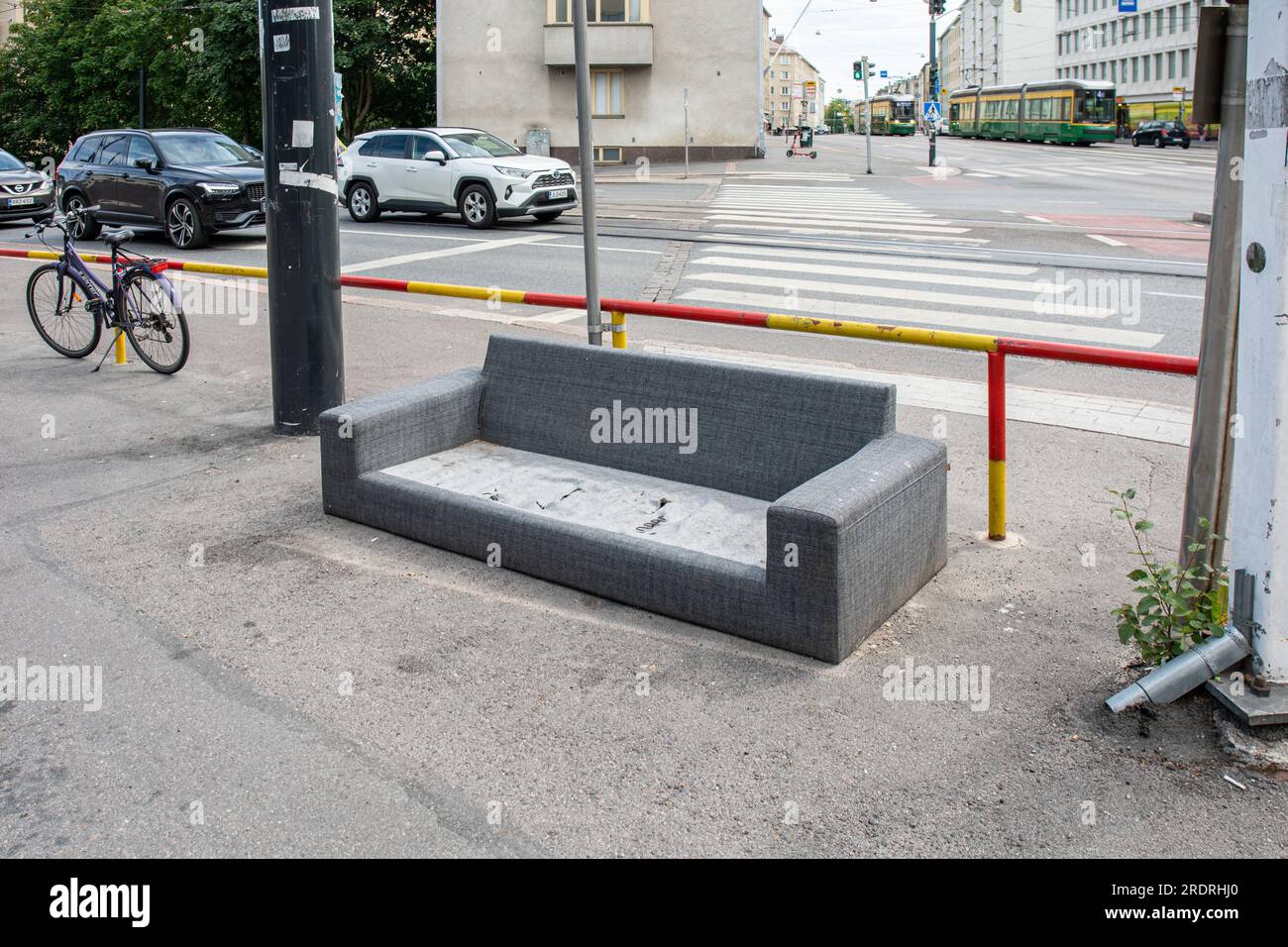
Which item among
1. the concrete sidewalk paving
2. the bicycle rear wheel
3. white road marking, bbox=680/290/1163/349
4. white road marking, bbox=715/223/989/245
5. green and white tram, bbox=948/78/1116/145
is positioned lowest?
the concrete sidewalk paving

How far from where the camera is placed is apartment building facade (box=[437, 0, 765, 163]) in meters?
44.3

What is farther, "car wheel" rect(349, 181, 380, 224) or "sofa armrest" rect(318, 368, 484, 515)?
"car wheel" rect(349, 181, 380, 224)

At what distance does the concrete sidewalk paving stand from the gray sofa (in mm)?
145

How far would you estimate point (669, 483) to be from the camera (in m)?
5.64

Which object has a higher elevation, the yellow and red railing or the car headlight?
the car headlight

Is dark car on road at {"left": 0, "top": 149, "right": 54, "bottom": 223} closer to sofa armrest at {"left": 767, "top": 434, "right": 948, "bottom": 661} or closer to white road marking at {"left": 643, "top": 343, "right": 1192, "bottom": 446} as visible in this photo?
white road marking at {"left": 643, "top": 343, "right": 1192, "bottom": 446}

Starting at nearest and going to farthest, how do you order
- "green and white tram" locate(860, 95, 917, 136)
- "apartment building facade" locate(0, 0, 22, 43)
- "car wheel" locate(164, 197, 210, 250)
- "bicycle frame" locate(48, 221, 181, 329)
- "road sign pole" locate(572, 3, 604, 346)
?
"road sign pole" locate(572, 3, 604, 346) < "bicycle frame" locate(48, 221, 181, 329) < "car wheel" locate(164, 197, 210, 250) < "apartment building facade" locate(0, 0, 22, 43) < "green and white tram" locate(860, 95, 917, 136)

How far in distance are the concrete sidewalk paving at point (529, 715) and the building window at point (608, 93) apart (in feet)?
136

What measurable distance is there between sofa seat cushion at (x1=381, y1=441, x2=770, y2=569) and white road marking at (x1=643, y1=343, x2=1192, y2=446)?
1765 millimetres

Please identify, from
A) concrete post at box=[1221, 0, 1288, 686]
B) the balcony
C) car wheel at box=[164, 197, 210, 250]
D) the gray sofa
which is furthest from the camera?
the balcony

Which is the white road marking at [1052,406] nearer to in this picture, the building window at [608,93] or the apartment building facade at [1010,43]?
the building window at [608,93]

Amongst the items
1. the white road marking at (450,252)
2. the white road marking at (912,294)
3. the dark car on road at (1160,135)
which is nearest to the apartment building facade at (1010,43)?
the dark car on road at (1160,135)

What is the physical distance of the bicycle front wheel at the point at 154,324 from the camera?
9.18m

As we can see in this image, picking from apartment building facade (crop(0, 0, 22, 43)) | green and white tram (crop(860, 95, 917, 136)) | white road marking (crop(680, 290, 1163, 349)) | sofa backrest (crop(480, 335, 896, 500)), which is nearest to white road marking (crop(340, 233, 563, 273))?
white road marking (crop(680, 290, 1163, 349))
